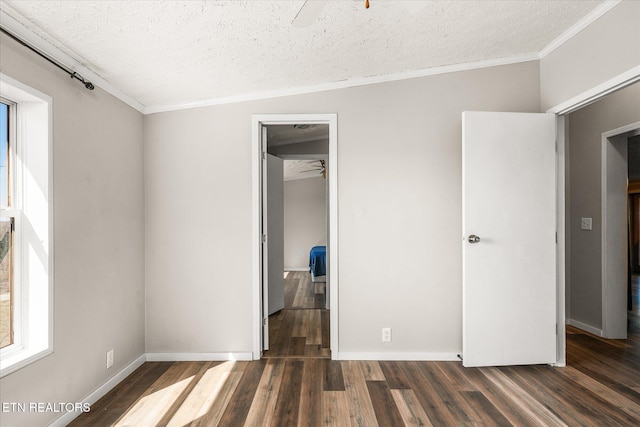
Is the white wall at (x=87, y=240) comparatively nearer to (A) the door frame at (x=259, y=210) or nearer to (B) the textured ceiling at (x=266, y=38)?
(B) the textured ceiling at (x=266, y=38)

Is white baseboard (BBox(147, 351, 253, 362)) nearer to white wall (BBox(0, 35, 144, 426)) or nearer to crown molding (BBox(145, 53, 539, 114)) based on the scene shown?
white wall (BBox(0, 35, 144, 426))

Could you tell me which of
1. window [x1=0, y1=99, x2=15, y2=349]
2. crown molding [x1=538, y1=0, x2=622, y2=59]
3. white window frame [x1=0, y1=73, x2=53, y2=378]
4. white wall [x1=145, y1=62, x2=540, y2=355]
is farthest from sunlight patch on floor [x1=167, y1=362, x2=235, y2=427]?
crown molding [x1=538, y1=0, x2=622, y2=59]

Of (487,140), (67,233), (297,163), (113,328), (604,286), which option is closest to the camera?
Answer: (67,233)

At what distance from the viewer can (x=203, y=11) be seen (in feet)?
6.26

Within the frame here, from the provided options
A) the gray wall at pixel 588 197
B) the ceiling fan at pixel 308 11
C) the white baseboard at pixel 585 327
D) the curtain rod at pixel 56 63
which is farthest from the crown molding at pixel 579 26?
the curtain rod at pixel 56 63

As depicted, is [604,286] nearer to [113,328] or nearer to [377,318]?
[377,318]

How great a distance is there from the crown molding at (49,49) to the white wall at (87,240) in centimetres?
6

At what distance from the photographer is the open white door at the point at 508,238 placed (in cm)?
285

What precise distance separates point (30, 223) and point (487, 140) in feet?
10.3

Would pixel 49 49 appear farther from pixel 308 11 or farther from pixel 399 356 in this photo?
pixel 399 356

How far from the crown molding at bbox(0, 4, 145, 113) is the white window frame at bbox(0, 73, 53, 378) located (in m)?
0.27

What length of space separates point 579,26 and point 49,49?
343 centimetres

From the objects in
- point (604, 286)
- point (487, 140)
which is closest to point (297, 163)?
point (487, 140)

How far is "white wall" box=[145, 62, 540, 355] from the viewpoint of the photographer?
10.1 ft
